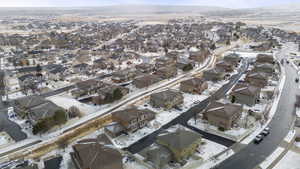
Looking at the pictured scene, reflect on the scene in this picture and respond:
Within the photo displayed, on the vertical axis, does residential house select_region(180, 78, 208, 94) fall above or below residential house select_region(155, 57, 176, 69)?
below

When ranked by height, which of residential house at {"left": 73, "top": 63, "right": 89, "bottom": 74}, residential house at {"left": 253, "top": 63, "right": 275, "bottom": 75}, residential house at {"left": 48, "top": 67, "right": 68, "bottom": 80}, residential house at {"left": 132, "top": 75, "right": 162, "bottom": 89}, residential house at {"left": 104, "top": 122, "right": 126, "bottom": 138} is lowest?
residential house at {"left": 104, "top": 122, "right": 126, "bottom": 138}

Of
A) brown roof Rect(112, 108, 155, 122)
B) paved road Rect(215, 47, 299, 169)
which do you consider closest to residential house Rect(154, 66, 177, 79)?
brown roof Rect(112, 108, 155, 122)

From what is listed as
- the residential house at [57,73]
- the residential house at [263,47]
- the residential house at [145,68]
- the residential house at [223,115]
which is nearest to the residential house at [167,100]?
the residential house at [223,115]

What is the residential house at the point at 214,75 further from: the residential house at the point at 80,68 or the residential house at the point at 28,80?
the residential house at the point at 28,80

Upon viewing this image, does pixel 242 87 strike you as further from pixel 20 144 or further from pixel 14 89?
pixel 14 89

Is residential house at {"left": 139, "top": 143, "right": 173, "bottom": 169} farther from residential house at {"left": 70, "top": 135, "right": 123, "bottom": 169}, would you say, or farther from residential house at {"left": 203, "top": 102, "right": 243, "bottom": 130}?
residential house at {"left": 203, "top": 102, "right": 243, "bottom": 130}
